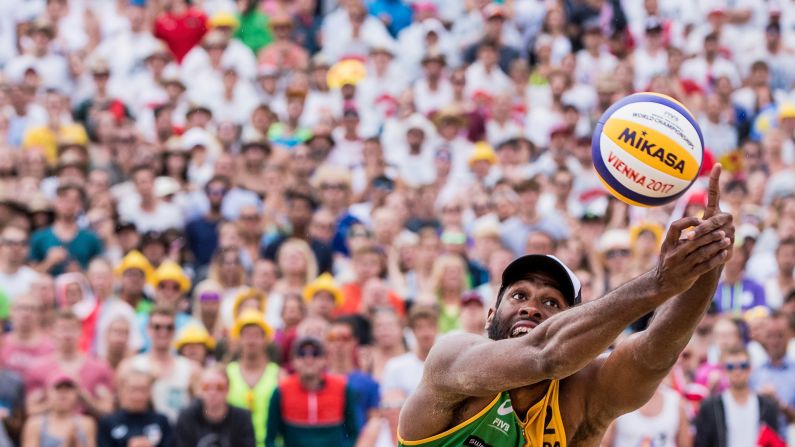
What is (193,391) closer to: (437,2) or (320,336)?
(320,336)

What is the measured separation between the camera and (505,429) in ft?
17.0

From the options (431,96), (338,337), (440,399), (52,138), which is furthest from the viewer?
(431,96)

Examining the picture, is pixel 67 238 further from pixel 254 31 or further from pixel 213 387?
pixel 254 31

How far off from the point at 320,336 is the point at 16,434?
2437 millimetres

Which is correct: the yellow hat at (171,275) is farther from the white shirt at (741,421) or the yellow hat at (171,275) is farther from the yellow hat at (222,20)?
the yellow hat at (222,20)

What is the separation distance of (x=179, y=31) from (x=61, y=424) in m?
7.78

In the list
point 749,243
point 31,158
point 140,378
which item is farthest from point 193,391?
point 749,243

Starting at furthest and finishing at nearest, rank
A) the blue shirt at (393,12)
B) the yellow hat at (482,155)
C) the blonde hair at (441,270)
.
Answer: the blue shirt at (393,12)
the yellow hat at (482,155)
the blonde hair at (441,270)

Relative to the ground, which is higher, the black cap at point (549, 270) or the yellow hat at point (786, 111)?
the yellow hat at point (786, 111)

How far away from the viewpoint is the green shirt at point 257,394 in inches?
420

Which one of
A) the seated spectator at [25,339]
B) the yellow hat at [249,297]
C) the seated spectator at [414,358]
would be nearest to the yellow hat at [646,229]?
the seated spectator at [414,358]

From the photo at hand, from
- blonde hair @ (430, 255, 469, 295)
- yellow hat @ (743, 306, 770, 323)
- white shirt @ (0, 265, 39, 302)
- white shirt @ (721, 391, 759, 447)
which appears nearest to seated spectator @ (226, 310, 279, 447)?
blonde hair @ (430, 255, 469, 295)

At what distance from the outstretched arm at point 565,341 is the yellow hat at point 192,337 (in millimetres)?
6204

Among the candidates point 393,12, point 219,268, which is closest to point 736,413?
point 219,268
